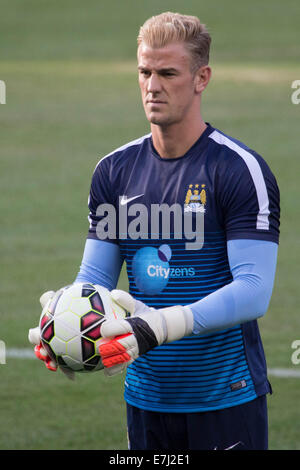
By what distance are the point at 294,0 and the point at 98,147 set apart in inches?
1062

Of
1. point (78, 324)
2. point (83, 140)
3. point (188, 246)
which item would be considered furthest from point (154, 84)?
point (83, 140)

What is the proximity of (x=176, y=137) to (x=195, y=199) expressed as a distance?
13.8 inches

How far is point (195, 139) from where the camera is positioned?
16.5 feet

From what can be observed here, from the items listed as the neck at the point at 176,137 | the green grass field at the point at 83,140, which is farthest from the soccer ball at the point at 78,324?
the green grass field at the point at 83,140

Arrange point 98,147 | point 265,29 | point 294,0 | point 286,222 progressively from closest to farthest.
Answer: point 286,222
point 98,147
point 265,29
point 294,0

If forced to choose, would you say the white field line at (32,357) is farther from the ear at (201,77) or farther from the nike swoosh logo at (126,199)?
the ear at (201,77)

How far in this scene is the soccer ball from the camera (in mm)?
4809

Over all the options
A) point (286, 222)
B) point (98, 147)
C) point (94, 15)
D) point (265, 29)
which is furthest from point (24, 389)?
point (94, 15)

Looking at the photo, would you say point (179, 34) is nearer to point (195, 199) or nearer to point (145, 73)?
point (145, 73)

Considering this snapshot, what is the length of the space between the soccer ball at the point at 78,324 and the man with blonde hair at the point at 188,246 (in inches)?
5.6

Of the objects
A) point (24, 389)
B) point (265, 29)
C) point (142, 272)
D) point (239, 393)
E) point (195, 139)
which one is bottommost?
point (24, 389)

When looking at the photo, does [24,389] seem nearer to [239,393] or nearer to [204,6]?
[239,393]

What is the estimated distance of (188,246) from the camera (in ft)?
16.2

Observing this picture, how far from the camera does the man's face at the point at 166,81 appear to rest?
484 cm
